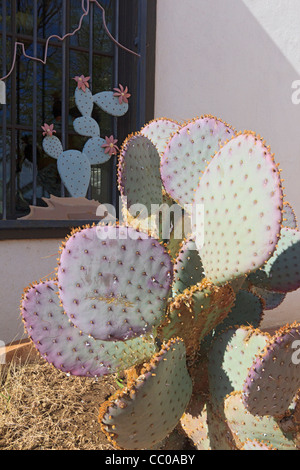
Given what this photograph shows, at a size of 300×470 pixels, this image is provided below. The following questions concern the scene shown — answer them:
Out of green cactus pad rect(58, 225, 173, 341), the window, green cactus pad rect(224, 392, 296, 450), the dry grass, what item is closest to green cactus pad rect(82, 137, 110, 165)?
the window

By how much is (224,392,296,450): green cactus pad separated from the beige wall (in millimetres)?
1797

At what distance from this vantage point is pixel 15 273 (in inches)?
109

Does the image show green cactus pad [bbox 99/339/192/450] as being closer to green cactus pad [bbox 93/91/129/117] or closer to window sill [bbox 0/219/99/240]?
window sill [bbox 0/219/99/240]

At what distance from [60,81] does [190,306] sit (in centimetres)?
239

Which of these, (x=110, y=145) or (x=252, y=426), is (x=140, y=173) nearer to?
(x=252, y=426)

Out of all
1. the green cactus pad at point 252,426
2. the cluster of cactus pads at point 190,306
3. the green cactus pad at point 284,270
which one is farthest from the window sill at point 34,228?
the green cactus pad at point 252,426

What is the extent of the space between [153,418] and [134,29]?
278 centimetres

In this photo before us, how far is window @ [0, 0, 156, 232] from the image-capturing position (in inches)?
113

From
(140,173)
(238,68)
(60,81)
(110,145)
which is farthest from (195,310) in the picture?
(238,68)

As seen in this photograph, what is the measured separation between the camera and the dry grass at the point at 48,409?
1.47 meters

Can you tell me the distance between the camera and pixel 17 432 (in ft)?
4.98

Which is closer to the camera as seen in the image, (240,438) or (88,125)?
(240,438)
